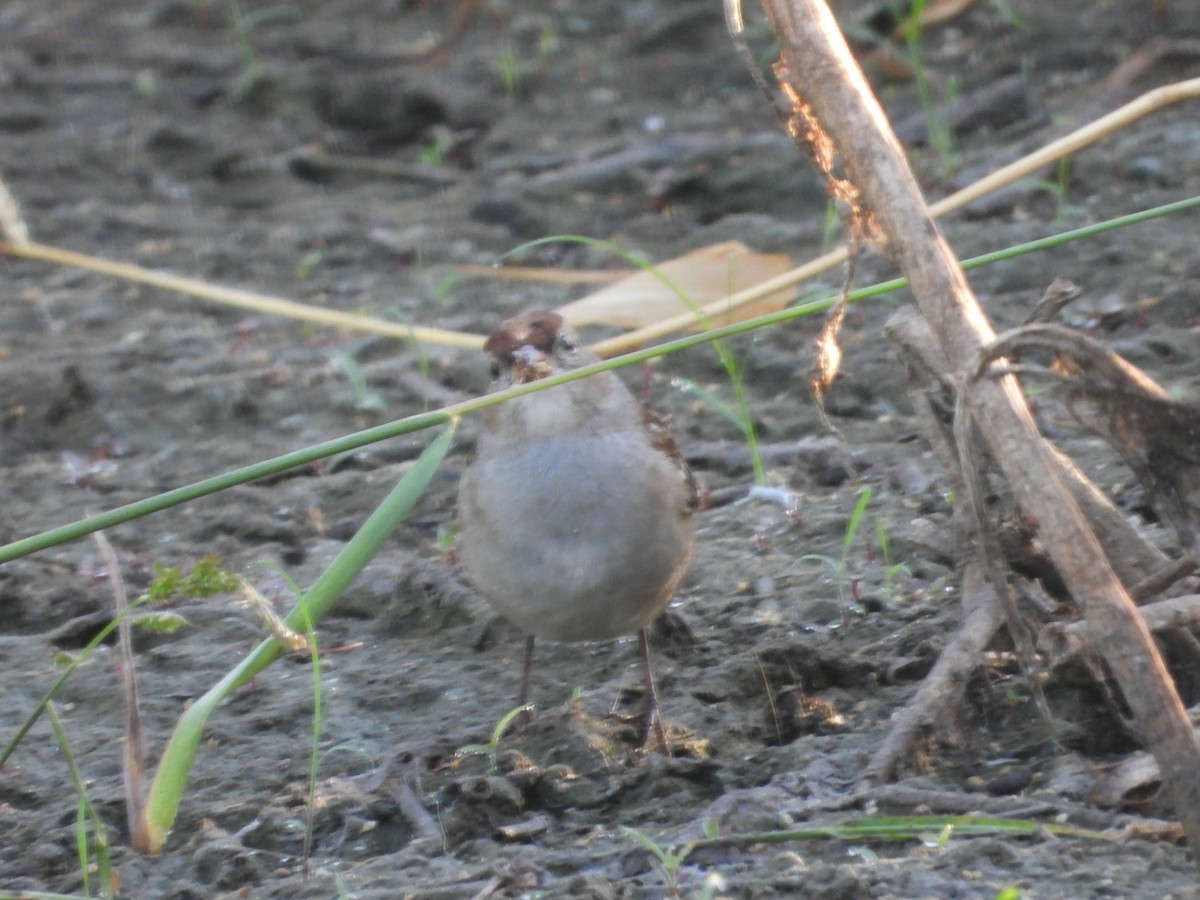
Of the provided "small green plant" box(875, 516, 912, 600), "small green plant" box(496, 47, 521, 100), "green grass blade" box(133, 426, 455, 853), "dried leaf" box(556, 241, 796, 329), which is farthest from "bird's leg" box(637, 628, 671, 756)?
"small green plant" box(496, 47, 521, 100)

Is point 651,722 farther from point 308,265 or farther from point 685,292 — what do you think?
point 308,265

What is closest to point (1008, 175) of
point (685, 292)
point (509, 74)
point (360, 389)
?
point (685, 292)

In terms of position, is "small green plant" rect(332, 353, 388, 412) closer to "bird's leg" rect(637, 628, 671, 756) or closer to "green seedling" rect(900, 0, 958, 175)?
"bird's leg" rect(637, 628, 671, 756)

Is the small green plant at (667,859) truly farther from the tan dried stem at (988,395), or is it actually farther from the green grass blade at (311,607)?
the tan dried stem at (988,395)

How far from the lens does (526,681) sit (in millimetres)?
3795

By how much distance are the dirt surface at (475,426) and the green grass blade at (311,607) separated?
26 cm

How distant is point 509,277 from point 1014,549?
3445 mm

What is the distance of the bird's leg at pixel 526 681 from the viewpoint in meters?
3.62

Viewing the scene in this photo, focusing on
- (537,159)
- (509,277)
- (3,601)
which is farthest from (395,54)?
(3,601)

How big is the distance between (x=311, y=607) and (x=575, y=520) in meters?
1.09

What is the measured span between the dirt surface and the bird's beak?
25.4 inches

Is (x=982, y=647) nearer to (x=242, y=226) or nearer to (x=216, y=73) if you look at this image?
(x=242, y=226)

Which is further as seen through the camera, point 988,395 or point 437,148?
point 437,148

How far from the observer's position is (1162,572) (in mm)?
2709
